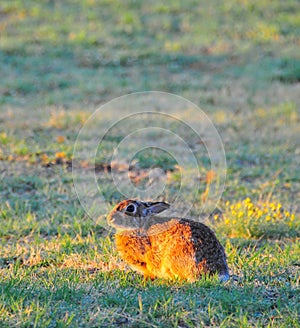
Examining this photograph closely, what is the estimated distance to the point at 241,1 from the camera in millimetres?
16422

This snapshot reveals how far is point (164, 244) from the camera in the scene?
4473mm

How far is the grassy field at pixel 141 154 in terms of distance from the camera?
411cm

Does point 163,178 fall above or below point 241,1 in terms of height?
below

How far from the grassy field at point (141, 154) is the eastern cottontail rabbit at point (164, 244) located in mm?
113

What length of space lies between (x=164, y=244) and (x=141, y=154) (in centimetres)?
397

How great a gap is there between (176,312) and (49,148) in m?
4.73

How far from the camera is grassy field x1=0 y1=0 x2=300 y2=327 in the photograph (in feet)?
13.5

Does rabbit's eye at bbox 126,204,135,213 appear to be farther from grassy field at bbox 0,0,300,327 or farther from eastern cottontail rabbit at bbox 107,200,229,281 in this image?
grassy field at bbox 0,0,300,327

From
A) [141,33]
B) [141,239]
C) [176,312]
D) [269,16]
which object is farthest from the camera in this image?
[269,16]

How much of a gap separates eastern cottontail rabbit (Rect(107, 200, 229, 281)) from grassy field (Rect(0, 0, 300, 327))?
0.37 feet

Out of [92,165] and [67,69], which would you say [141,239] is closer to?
[92,165]

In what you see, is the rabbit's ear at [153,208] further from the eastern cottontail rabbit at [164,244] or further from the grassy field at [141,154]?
the grassy field at [141,154]

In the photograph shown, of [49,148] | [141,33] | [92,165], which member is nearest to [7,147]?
[49,148]

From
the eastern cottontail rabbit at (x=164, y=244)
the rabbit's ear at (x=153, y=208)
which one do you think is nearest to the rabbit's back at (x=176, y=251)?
the eastern cottontail rabbit at (x=164, y=244)
